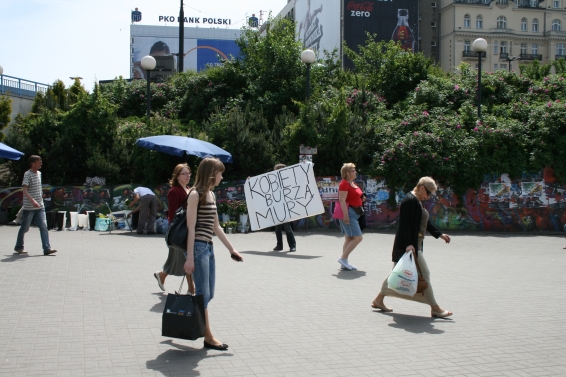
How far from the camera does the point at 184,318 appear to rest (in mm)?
5223

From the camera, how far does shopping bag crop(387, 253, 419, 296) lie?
22.3 feet

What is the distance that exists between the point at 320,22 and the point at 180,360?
2842 inches

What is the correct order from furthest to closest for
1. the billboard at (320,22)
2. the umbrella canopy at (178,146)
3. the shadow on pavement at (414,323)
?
the billboard at (320,22), the umbrella canopy at (178,146), the shadow on pavement at (414,323)

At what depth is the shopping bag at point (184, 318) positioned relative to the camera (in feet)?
17.1

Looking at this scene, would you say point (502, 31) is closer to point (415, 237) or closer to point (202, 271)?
point (415, 237)

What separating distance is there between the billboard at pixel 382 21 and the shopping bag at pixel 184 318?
6480 cm

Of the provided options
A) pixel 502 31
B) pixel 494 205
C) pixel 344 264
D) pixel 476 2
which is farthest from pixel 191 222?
pixel 502 31

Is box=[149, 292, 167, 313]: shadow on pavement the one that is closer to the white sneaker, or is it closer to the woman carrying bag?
the woman carrying bag

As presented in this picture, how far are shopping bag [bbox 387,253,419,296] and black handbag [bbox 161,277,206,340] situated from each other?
262cm

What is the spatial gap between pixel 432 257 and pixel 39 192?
8.19 m

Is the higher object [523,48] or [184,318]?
[523,48]

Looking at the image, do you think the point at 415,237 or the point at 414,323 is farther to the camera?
the point at 415,237

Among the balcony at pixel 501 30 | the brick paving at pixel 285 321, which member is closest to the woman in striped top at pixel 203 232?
the brick paving at pixel 285 321

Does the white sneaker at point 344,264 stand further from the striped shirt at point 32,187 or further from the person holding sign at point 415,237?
the striped shirt at point 32,187
